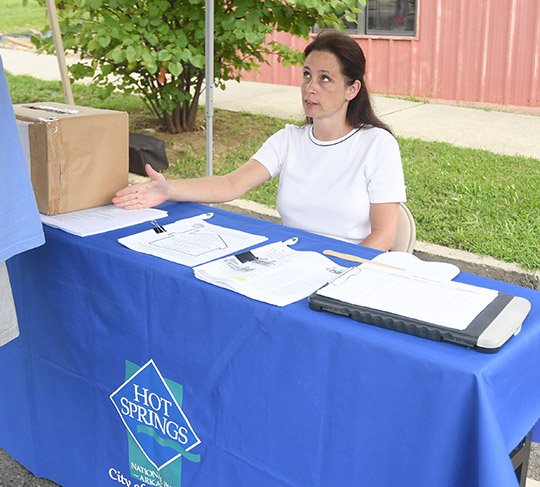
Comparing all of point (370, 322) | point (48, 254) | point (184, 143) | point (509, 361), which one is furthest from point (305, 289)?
point (184, 143)

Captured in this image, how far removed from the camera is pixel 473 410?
1759 millimetres

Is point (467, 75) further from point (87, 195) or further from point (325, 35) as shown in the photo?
point (87, 195)

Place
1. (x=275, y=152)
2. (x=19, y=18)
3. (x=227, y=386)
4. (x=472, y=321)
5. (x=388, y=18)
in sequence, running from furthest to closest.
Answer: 1. (x=19, y=18)
2. (x=388, y=18)
3. (x=275, y=152)
4. (x=227, y=386)
5. (x=472, y=321)

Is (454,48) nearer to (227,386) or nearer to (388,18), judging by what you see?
(388,18)

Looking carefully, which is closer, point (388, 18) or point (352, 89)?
point (352, 89)

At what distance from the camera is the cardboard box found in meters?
2.70

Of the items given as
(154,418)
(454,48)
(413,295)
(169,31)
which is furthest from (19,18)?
(413,295)

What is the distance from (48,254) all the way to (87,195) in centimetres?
28

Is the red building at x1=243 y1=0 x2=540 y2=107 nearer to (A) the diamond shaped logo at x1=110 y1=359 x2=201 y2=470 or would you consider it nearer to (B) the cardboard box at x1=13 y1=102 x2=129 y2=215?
(B) the cardboard box at x1=13 y1=102 x2=129 y2=215

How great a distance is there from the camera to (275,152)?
10.9ft

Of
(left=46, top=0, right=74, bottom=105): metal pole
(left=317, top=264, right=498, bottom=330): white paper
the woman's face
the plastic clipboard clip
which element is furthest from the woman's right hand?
(left=46, top=0, right=74, bottom=105): metal pole

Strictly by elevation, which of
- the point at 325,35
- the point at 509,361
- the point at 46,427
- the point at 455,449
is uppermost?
A: the point at 325,35

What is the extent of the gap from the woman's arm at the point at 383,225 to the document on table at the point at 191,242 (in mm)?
524

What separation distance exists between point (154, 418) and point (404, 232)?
3.98 ft
